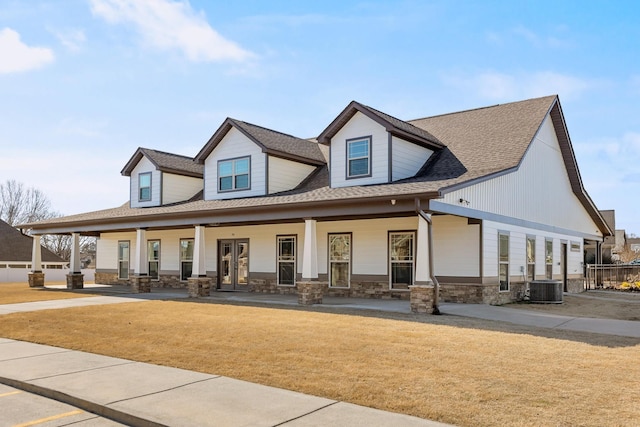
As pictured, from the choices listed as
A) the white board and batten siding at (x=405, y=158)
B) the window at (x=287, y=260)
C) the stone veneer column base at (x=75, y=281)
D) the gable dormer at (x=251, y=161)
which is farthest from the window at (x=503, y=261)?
the stone veneer column base at (x=75, y=281)

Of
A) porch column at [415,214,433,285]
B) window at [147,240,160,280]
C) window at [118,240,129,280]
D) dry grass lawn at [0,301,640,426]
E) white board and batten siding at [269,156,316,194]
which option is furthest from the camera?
window at [118,240,129,280]

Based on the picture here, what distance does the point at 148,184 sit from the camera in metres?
25.9

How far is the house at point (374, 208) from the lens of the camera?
1689 centimetres

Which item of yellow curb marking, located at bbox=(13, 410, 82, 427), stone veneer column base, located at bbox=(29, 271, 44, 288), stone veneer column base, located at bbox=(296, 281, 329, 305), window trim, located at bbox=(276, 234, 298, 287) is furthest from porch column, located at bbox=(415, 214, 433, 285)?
stone veneer column base, located at bbox=(29, 271, 44, 288)

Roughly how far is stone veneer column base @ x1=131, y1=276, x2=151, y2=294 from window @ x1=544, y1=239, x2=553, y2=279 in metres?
16.3

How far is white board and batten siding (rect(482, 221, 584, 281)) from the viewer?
57.3ft

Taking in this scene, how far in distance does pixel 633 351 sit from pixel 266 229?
604 inches

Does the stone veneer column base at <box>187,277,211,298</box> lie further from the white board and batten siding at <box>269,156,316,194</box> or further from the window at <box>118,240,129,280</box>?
the window at <box>118,240,129,280</box>

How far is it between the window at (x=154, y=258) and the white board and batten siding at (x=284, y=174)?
8452mm

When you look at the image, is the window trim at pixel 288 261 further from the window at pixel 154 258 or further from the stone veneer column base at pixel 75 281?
the stone veneer column base at pixel 75 281

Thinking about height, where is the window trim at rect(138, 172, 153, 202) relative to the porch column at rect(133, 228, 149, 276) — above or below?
above

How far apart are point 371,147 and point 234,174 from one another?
6413 mm

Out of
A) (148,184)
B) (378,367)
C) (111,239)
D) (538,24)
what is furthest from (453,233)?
(111,239)

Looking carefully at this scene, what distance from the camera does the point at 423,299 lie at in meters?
14.2
